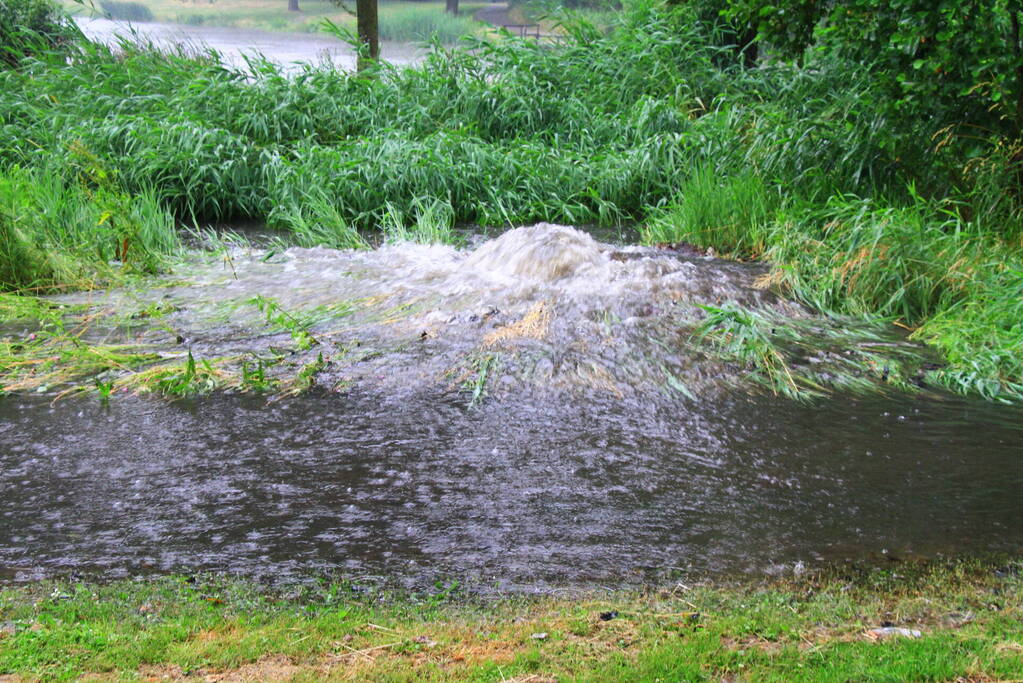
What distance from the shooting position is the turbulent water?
3.20m

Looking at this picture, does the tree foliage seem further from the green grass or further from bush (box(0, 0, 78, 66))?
bush (box(0, 0, 78, 66))

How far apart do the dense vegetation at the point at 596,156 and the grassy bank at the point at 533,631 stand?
8.10 feet

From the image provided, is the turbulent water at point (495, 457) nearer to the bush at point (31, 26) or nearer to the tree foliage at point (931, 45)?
the tree foliage at point (931, 45)

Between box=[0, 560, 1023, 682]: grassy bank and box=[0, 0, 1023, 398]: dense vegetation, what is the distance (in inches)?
97.1

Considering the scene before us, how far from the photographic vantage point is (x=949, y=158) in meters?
6.75

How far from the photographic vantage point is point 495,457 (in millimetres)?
3953

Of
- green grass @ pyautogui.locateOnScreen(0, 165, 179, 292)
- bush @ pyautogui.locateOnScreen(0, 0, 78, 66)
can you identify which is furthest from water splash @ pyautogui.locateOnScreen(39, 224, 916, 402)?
bush @ pyautogui.locateOnScreen(0, 0, 78, 66)

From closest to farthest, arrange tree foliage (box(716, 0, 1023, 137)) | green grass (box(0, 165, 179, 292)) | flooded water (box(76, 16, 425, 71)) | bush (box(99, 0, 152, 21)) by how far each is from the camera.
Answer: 1. tree foliage (box(716, 0, 1023, 137))
2. green grass (box(0, 165, 179, 292))
3. flooded water (box(76, 16, 425, 71))
4. bush (box(99, 0, 152, 21))

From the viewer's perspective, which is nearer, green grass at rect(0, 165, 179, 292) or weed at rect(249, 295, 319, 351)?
weed at rect(249, 295, 319, 351)

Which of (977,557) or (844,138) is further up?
(844,138)

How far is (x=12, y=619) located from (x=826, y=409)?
11.9 ft

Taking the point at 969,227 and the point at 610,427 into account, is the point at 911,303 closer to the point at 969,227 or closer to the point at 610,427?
the point at 969,227

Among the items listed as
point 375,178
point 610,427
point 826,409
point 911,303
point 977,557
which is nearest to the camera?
point 977,557

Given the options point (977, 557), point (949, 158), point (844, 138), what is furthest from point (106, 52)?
point (977, 557)
